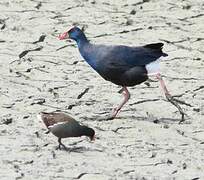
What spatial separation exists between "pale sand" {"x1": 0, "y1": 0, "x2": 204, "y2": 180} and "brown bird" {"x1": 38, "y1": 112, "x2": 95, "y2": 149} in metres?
0.16

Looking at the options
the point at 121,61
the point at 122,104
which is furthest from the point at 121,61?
the point at 122,104

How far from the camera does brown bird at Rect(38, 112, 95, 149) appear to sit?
6.86 m

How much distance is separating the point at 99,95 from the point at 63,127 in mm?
1763

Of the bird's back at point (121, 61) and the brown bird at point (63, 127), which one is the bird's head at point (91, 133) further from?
the bird's back at point (121, 61)

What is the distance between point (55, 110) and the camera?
26.4 feet

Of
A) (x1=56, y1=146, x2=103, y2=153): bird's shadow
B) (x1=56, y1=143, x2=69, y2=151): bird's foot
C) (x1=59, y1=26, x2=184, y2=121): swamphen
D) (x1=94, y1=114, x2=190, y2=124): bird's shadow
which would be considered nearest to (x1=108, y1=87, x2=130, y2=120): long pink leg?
(x1=94, y1=114, x2=190, y2=124): bird's shadow

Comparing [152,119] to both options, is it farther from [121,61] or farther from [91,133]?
[91,133]

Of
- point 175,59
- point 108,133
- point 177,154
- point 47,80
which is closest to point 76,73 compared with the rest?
point 47,80

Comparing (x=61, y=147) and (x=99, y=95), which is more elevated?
(x=61, y=147)

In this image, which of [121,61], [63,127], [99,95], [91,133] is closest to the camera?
[63,127]

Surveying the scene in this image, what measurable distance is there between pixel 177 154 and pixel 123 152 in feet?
1.40

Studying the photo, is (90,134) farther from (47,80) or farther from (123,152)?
(47,80)

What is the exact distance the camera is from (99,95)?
8578mm

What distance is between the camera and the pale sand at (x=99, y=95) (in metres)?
6.79
